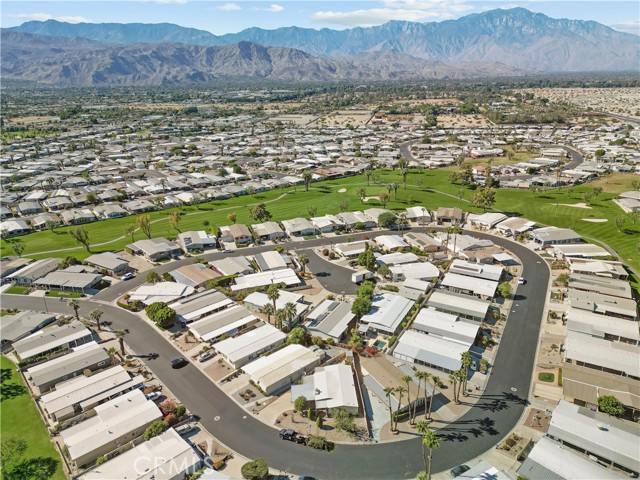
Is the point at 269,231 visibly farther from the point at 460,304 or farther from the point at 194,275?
the point at 460,304

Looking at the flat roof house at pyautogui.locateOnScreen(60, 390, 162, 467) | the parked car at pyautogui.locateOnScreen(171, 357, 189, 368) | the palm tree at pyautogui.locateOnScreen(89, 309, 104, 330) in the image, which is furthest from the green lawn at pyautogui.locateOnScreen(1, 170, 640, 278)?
the flat roof house at pyautogui.locateOnScreen(60, 390, 162, 467)

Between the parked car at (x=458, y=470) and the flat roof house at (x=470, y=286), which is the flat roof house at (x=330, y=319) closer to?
the flat roof house at (x=470, y=286)

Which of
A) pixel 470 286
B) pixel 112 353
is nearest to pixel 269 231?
pixel 470 286

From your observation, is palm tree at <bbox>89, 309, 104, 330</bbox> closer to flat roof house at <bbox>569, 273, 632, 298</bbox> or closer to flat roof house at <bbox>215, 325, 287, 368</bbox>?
flat roof house at <bbox>215, 325, 287, 368</bbox>

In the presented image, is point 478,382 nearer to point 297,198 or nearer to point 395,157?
point 297,198

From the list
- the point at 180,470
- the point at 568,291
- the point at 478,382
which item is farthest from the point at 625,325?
the point at 180,470

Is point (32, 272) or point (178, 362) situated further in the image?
point (32, 272)
